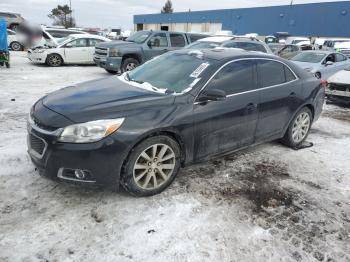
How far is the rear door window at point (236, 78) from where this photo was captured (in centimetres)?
424

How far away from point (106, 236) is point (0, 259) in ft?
2.84

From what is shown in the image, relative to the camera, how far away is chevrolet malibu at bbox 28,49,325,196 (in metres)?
3.33

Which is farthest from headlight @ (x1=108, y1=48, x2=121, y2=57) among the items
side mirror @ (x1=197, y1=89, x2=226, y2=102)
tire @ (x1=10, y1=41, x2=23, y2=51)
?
tire @ (x1=10, y1=41, x2=23, y2=51)

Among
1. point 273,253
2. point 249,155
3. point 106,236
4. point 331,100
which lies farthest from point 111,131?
point 331,100

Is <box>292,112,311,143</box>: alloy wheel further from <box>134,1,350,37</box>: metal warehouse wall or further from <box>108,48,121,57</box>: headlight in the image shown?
<box>134,1,350,37</box>: metal warehouse wall

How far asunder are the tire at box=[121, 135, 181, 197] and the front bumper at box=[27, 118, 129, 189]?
0.45ft

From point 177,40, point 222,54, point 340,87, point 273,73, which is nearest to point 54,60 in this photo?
point 177,40

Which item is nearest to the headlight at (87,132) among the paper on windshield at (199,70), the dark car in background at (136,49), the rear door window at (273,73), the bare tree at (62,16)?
the paper on windshield at (199,70)

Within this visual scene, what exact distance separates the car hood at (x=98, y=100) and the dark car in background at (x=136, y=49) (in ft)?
27.7

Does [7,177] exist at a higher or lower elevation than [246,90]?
lower

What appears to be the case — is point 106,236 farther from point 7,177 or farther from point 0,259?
point 7,177

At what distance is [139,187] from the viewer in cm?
366

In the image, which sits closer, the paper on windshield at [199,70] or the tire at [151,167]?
the tire at [151,167]

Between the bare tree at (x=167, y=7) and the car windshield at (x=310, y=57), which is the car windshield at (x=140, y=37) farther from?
the bare tree at (x=167, y=7)
